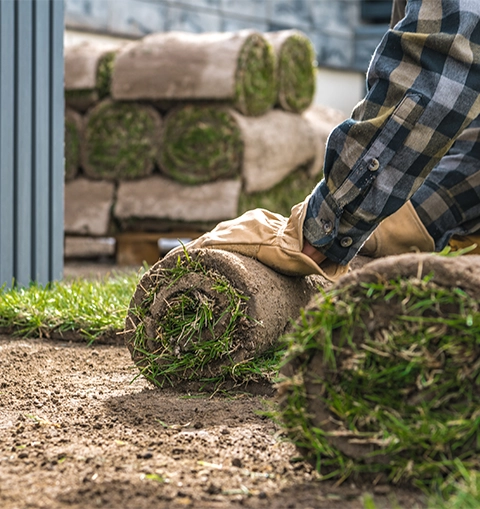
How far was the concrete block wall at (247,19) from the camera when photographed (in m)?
7.85

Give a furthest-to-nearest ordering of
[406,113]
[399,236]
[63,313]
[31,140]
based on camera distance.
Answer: [31,140], [63,313], [399,236], [406,113]

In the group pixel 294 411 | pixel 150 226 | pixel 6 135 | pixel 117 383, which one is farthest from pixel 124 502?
pixel 150 226

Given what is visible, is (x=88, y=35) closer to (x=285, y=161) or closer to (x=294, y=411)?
(x=285, y=161)

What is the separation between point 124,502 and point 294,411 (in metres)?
0.29

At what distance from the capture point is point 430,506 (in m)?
0.97

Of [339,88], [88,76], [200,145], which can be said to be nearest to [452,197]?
[200,145]

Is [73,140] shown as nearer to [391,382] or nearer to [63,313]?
[63,313]

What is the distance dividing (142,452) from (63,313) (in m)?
1.28

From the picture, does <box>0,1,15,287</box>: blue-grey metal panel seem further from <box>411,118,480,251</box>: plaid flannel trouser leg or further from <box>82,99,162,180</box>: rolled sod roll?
<box>82,99,162,180</box>: rolled sod roll

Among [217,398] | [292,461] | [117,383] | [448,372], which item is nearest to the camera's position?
[448,372]

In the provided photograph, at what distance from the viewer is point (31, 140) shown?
3.33m

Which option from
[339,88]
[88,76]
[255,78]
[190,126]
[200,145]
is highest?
[255,78]

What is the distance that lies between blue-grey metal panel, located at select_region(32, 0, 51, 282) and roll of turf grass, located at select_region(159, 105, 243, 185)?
5.40ft

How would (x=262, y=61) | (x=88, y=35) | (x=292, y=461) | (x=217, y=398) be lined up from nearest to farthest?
(x=292, y=461) < (x=217, y=398) < (x=262, y=61) < (x=88, y=35)
